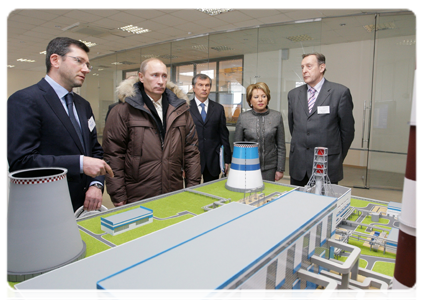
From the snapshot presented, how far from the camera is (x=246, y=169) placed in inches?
71.0

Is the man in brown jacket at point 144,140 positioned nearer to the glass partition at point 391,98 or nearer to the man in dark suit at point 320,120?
the man in dark suit at point 320,120

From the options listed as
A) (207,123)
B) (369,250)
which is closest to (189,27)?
(207,123)

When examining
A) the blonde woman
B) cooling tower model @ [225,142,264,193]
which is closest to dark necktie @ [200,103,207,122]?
the blonde woman

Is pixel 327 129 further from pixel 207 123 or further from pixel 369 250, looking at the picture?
pixel 369 250

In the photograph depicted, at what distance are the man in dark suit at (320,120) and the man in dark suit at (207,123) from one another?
98 cm

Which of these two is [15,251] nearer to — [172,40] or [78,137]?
[78,137]

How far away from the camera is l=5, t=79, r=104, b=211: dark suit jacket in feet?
4.68

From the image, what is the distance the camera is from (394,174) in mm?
5535

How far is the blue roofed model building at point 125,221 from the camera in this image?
1156 mm

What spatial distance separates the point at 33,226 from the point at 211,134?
→ 2.45 metres

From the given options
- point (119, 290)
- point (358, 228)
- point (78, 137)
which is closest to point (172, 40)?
point (78, 137)

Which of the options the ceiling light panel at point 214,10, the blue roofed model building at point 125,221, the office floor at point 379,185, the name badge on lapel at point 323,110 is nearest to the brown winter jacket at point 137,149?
the blue roofed model building at point 125,221

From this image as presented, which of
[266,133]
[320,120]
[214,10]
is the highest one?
[214,10]
